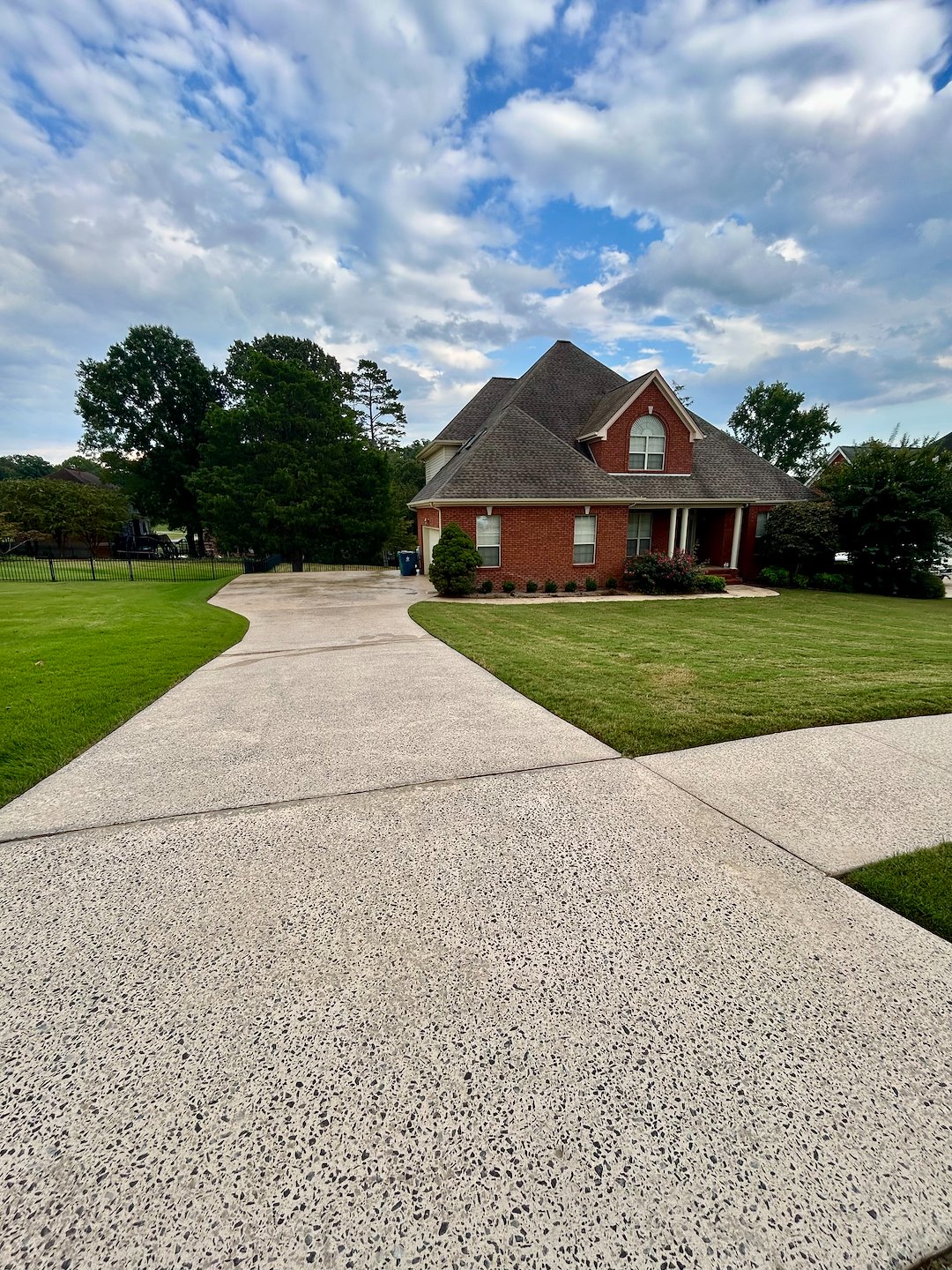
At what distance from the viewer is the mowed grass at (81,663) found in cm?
448

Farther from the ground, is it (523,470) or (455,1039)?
(523,470)

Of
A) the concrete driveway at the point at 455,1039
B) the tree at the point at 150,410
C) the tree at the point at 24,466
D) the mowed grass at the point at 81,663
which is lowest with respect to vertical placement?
the concrete driveway at the point at 455,1039

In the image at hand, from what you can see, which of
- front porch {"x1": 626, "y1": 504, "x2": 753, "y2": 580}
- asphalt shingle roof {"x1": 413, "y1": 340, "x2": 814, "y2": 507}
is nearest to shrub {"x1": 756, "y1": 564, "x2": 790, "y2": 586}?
front porch {"x1": 626, "y1": 504, "x2": 753, "y2": 580}

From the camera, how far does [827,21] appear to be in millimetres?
8477

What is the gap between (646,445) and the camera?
59.1ft

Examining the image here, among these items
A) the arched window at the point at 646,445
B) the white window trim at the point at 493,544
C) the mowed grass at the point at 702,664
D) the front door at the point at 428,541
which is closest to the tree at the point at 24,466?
the front door at the point at 428,541

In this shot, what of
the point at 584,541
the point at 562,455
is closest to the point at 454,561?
the point at 584,541

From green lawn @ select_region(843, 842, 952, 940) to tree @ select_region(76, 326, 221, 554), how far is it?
37.5 metres

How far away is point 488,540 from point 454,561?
61.1 inches

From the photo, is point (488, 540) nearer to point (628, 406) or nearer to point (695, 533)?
point (628, 406)

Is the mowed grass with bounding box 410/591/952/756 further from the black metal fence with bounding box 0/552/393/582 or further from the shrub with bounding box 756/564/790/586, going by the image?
the black metal fence with bounding box 0/552/393/582

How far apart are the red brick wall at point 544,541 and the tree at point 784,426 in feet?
139

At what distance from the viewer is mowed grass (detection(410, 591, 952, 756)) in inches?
202

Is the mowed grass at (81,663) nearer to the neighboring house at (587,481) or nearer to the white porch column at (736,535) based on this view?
the neighboring house at (587,481)
